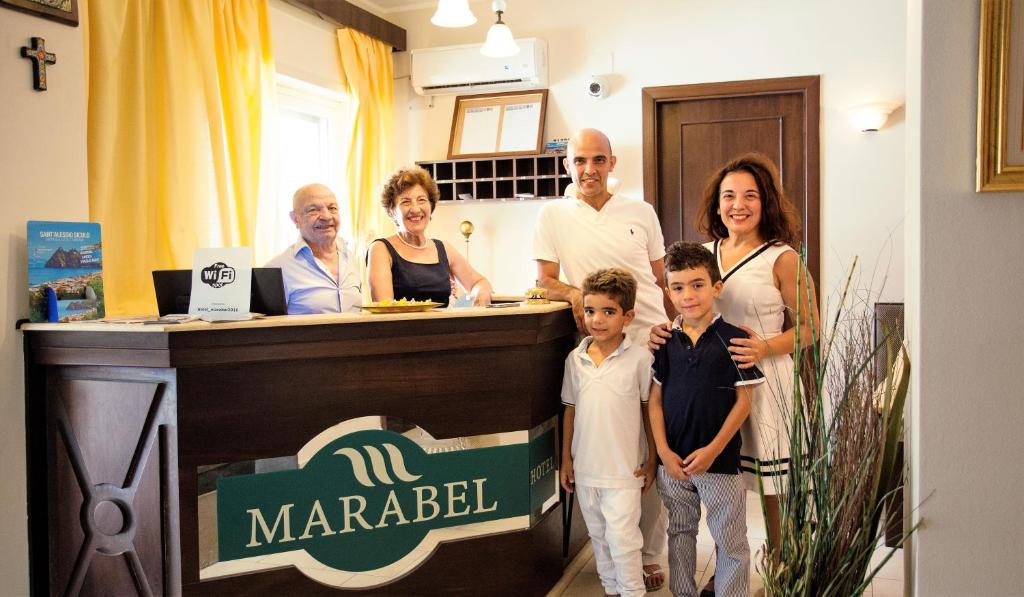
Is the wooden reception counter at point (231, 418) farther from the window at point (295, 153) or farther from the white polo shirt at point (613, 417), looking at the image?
the window at point (295, 153)

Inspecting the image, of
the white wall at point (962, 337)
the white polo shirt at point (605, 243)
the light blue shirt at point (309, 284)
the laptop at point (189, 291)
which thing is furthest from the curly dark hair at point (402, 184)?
the white wall at point (962, 337)

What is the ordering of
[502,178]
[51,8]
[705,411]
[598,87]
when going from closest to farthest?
[705,411] → [51,8] → [598,87] → [502,178]

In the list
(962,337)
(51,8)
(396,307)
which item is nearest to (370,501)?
(396,307)

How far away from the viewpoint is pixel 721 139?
5.08m

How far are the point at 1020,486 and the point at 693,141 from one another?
3665 millimetres

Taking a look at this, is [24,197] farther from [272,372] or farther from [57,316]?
[272,372]

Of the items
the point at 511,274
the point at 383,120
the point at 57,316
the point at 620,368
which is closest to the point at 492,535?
the point at 620,368

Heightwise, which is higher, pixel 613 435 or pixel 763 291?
pixel 763 291

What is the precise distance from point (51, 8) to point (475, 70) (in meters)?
3.03

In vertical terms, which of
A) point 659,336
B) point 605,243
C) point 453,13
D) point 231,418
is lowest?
point 231,418

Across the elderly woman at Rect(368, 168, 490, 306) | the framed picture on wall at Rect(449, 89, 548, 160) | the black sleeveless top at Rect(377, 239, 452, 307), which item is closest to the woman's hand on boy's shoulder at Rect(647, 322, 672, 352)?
the elderly woman at Rect(368, 168, 490, 306)

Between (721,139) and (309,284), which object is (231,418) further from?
(721,139)

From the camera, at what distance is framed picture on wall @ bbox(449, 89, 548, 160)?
5301mm

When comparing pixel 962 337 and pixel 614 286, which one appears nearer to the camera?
pixel 962 337
